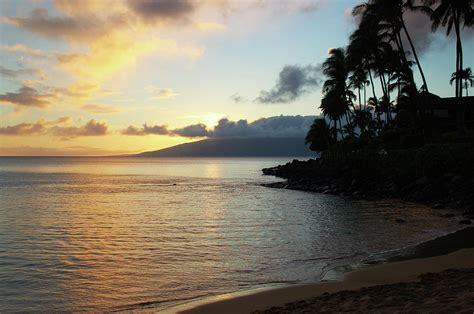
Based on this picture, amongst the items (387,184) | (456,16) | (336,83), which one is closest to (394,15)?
(456,16)

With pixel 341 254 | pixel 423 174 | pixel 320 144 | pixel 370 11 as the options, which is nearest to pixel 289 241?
pixel 341 254

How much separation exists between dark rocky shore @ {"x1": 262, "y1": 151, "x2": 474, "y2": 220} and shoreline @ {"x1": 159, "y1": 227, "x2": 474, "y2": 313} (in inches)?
268

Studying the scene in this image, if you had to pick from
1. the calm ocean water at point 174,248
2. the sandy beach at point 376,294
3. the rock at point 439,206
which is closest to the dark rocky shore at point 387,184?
the rock at point 439,206

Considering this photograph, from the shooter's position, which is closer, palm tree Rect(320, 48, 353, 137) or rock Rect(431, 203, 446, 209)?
rock Rect(431, 203, 446, 209)

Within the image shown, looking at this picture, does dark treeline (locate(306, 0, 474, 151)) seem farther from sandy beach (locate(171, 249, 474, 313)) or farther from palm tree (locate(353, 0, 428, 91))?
sandy beach (locate(171, 249, 474, 313))

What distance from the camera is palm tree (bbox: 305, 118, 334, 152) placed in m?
82.9

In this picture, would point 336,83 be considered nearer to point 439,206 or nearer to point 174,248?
point 439,206

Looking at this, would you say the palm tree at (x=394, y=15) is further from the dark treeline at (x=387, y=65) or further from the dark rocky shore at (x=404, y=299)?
the dark rocky shore at (x=404, y=299)

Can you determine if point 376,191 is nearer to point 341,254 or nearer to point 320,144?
point 341,254

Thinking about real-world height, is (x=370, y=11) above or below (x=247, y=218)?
above

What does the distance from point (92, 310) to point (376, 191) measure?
91.2ft

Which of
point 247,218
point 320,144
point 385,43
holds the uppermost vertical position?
point 385,43

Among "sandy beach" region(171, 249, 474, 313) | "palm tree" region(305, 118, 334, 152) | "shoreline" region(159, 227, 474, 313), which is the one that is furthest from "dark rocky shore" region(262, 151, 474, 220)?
"palm tree" region(305, 118, 334, 152)

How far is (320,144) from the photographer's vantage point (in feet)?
275
